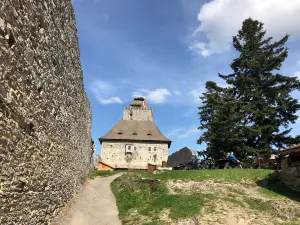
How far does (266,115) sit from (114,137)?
22.5m

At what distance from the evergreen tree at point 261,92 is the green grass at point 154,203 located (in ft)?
39.8

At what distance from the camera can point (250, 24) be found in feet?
97.1

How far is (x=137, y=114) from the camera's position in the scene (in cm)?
5369

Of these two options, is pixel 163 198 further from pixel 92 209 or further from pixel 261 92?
pixel 261 92

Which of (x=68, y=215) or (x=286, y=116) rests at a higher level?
(x=286, y=116)

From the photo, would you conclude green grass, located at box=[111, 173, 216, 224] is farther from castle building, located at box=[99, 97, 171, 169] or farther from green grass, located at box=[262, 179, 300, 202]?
castle building, located at box=[99, 97, 171, 169]

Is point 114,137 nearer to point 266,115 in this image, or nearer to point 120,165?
point 120,165

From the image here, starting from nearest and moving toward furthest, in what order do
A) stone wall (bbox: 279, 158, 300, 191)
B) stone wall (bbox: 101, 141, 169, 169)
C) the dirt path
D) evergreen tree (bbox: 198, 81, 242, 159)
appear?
the dirt path < stone wall (bbox: 279, 158, 300, 191) < evergreen tree (bbox: 198, 81, 242, 159) < stone wall (bbox: 101, 141, 169, 169)

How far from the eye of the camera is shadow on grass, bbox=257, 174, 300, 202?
500 inches

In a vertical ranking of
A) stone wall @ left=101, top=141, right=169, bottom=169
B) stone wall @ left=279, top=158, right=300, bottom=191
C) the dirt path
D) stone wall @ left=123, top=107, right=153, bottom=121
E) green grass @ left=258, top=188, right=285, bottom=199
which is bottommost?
the dirt path

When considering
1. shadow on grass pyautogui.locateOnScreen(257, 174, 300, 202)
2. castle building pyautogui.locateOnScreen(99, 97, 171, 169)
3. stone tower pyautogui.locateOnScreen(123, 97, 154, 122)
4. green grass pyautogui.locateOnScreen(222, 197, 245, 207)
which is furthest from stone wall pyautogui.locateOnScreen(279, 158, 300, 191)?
stone tower pyautogui.locateOnScreen(123, 97, 154, 122)

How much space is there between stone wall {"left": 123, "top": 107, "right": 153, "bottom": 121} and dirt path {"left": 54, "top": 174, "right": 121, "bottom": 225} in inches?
1444

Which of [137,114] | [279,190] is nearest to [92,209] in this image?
[279,190]

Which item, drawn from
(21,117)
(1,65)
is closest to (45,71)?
(21,117)
